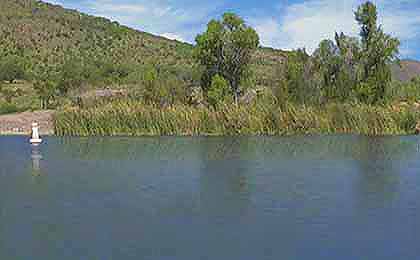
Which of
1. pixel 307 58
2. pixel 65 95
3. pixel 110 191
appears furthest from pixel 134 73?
pixel 110 191

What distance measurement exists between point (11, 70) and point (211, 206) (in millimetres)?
44489

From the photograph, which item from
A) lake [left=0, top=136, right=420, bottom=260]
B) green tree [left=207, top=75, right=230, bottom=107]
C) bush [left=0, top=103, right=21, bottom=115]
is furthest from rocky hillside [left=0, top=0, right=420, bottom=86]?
lake [left=0, top=136, right=420, bottom=260]

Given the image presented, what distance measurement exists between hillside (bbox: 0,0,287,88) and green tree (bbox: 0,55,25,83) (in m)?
2.14

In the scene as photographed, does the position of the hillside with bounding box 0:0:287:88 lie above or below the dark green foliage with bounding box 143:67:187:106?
above

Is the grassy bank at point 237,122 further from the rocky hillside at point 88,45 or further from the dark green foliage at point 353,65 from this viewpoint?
the rocky hillside at point 88,45

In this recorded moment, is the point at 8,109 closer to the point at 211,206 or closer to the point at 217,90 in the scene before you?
the point at 217,90

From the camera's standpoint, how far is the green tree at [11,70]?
160 feet

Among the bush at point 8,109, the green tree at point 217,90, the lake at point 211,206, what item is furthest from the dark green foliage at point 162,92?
the lake at point 211,206

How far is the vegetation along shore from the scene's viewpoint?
928 inches

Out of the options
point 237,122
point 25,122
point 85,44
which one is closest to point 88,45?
point 85,44

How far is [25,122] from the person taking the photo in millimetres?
28609

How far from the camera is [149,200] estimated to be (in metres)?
9.00

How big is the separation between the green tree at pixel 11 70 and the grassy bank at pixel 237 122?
27.0 m

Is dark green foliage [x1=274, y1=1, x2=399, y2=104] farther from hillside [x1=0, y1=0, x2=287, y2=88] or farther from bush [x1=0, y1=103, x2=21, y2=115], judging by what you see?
hillside [x1=0, y1=0, x2=287, y2=88]
